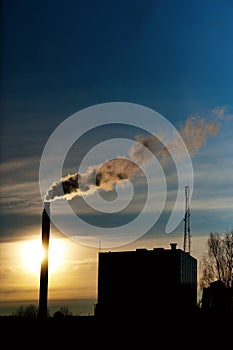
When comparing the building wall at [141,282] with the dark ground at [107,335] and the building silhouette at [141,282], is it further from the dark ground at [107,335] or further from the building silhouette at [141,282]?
the dark ground at [107,335]

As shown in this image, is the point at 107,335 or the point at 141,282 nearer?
the point at 107,335

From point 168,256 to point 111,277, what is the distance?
1567mm

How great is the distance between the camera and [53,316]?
13023mm

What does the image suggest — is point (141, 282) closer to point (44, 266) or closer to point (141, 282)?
point (141, 282)

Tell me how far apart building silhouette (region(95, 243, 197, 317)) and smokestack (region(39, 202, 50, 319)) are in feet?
10.5

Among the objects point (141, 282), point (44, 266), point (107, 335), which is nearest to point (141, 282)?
point (141, 282)

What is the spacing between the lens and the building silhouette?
1551cm

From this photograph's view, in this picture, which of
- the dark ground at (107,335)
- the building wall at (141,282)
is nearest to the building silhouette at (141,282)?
the building wall at (141,282)

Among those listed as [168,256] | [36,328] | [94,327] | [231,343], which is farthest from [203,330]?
[168,256]

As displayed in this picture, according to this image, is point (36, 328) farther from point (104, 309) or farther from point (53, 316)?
point (104, 309)

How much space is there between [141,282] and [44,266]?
387 centimetres

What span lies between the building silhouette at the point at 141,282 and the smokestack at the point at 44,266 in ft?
10.5

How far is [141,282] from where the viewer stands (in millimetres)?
15547

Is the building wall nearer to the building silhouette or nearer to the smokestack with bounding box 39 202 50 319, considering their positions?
the building silhouette
